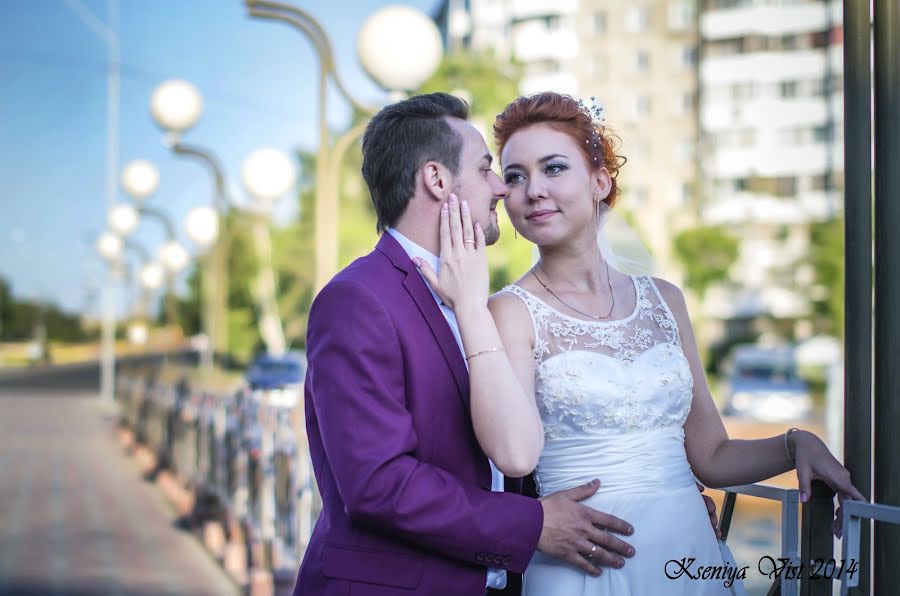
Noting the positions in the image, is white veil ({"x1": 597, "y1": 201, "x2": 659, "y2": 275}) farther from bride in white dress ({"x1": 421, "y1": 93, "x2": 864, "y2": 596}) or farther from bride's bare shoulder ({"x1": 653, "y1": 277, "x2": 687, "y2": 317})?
bride in white dress ({"x1": 421, "y1": 93, "x2": 864, "y2": 596})

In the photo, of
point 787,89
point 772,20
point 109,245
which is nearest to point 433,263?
point 109,245

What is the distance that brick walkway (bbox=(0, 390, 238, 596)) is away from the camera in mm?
6633

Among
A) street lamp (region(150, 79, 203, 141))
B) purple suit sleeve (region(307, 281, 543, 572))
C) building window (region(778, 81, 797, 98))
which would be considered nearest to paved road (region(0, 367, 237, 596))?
street lamp (region(150, 79, 203, 141))

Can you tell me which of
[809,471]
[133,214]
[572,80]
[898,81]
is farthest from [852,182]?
[572,80]

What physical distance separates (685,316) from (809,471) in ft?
2.29

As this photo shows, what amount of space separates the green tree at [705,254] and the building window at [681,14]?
20.6 meters

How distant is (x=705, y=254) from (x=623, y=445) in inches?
1393

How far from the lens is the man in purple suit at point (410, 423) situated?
205cm

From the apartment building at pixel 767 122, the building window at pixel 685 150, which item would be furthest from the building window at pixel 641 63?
the building window at pixel 685 150

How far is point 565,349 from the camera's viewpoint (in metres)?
2.66

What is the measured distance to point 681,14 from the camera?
5378 centimetres

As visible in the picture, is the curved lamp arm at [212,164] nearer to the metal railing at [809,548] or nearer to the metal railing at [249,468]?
the metal railing at [249,468]

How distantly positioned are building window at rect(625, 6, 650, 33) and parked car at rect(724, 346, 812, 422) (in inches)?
1436

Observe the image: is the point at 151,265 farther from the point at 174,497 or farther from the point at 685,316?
the point at 685,316
